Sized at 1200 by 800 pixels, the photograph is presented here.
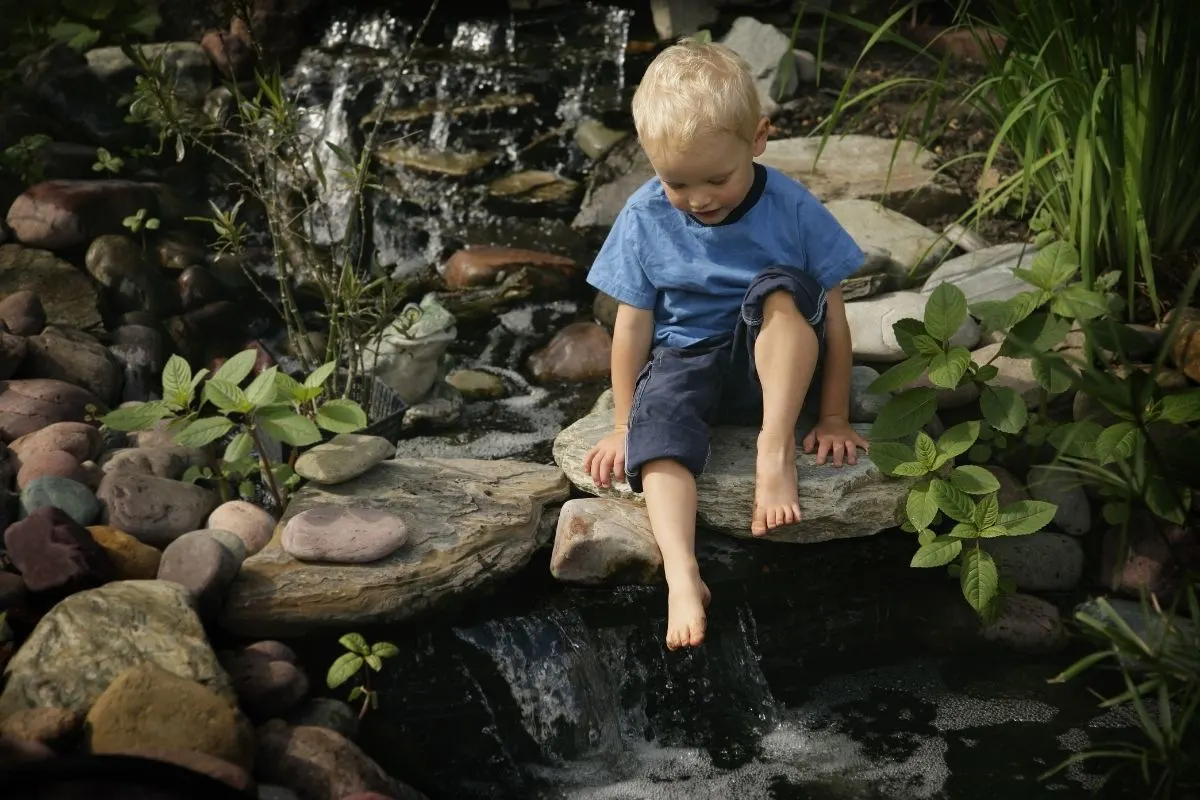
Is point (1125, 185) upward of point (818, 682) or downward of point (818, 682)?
upward

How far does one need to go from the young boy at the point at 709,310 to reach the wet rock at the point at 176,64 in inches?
129

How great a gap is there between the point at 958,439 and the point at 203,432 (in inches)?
71.6

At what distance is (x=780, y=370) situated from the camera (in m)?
2.88

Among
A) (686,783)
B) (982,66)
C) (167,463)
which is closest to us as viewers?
(686,783)

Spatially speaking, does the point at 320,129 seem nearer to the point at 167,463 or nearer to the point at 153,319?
the point at 153,319

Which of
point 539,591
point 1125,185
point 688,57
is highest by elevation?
point 688,57

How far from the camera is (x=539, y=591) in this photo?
9.92ft

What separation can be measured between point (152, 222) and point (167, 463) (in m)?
1.54

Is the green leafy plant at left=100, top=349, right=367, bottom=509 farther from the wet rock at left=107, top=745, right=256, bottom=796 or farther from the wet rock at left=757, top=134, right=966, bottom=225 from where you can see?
the wet rock at left=757, top=134, right=966, bottom=225

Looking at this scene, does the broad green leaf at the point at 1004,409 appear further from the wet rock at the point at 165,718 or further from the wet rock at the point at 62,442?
the wet rock at the point at 62,442

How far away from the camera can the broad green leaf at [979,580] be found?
9.16ft

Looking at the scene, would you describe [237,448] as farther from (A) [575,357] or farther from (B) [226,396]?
(A) [575,357]

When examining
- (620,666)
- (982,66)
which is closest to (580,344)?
(620,666)

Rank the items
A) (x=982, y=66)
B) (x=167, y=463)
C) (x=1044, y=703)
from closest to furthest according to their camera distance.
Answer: (x=1044, y=703), (x=167, y=463), (x=982, y=66)
